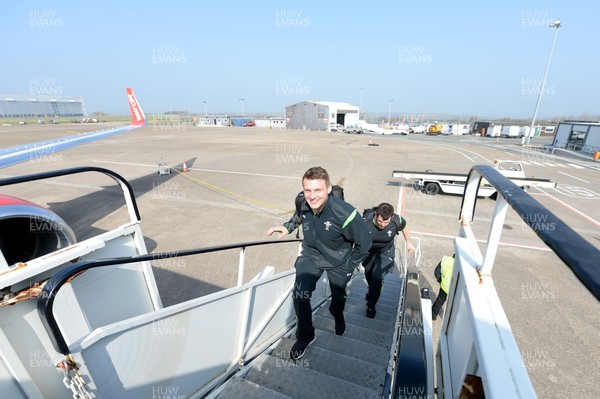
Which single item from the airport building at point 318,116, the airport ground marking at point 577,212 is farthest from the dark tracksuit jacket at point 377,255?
the airport building at point 318,116

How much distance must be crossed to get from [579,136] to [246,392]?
1708 inches

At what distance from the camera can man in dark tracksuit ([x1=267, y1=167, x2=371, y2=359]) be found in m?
3.24

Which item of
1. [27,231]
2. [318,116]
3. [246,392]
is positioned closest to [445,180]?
[246,392]

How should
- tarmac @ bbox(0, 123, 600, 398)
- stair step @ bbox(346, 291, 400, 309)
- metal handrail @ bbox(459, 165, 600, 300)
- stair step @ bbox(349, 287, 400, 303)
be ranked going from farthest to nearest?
stair step @ bbox(349, 287, 400, 303) < stair step @ bbox(346, 291, 400, 309) < tarmac @ bbox(0, 123, 600, 398) < metal handrail @ bbox(459, 165, 600, 300)

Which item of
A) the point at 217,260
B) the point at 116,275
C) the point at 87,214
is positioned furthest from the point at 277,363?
the point at 87,214

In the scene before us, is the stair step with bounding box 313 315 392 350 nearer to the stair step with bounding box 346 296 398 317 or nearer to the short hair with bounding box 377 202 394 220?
the stair step with bounding box 346 296 398 317

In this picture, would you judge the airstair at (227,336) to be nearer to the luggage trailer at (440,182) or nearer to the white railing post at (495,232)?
the white railing post at (495,232)

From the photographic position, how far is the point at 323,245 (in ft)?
11.3

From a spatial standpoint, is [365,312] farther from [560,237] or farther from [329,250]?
[560,237]

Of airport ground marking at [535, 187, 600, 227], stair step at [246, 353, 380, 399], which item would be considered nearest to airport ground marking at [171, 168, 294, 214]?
stair step at [246, 353, 380, 399]

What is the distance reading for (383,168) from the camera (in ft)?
65.4

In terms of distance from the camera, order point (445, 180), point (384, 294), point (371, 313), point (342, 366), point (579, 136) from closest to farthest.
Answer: point (342, 366) < point (371, 313) < point (384, 294) < point (445, 180) < point (579, 136)

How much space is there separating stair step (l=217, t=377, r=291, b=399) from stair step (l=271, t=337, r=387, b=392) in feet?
2.53

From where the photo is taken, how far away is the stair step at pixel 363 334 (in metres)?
3.88
